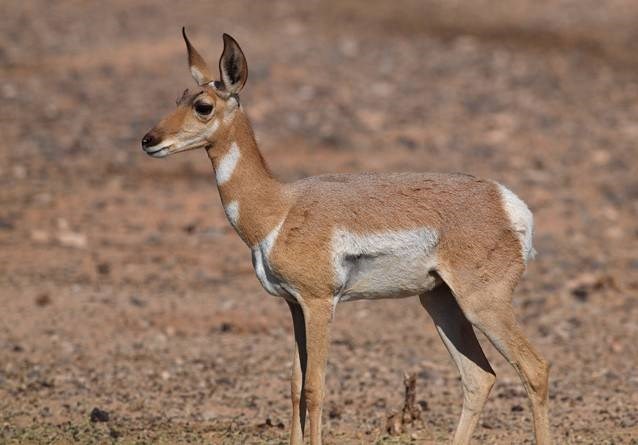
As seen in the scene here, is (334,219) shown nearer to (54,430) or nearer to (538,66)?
(54,430)

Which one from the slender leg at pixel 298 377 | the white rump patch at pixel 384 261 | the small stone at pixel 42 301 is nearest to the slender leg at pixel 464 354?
the white rump patch at pixel 384 261

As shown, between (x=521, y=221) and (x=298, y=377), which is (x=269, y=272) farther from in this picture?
(x=521, y=221)

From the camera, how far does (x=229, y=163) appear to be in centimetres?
752

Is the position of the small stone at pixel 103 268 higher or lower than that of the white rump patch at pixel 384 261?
lower

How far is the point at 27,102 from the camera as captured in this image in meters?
20.2

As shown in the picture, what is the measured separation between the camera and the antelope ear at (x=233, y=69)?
735 centimetres

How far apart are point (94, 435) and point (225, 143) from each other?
220 cm

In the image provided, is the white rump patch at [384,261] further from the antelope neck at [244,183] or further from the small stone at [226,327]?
the small stone at [226,327]

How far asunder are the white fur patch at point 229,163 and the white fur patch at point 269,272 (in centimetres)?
43

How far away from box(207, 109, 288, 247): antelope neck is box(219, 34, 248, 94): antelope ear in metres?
0.15

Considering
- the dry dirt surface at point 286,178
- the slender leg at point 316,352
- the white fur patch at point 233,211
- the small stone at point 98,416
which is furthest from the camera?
the dry dirt surface at point 286,178

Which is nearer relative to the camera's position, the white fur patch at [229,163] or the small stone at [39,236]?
the white fur patch at [229,163]

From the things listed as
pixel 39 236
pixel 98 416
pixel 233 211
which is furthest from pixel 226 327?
pixel 233 211

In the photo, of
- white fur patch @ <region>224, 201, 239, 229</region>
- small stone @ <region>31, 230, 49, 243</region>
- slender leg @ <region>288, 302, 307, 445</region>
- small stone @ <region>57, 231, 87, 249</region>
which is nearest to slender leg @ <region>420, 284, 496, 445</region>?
slender leg @ <region>288, 302, 307, 445</region>
